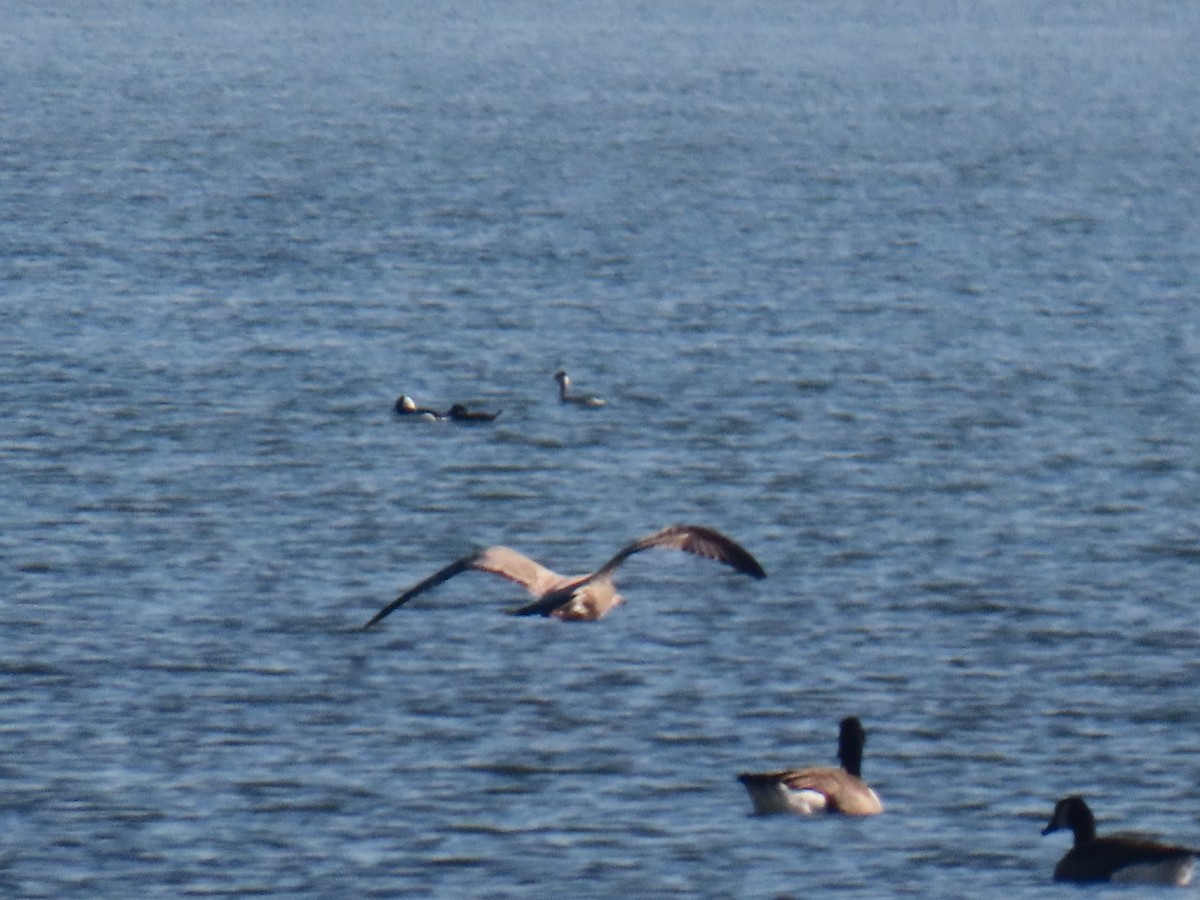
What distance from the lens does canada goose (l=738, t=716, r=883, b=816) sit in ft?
64.2

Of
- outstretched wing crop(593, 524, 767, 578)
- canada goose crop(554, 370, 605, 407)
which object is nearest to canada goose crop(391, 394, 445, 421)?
canada goose crop(554, 370, 605, 407)

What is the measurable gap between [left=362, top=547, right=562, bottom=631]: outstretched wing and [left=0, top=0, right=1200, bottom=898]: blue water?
490 mm

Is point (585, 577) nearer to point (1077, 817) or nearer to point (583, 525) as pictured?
point (583, 525)

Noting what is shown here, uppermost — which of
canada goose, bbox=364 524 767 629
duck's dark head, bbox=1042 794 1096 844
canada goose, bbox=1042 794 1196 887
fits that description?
canada goose, bbox=364 524 767 629

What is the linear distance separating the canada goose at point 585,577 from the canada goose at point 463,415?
445 inches

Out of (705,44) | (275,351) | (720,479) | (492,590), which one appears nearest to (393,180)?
(275,351)

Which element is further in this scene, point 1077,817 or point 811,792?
point 811,792

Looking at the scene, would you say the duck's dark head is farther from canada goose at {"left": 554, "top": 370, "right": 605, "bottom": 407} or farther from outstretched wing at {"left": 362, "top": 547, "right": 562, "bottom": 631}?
canada goose at {"left": 554, "top": 370, "right": 605, "bottom": 407}

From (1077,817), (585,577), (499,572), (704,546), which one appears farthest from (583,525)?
(1077,817)

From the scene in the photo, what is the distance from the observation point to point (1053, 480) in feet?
110

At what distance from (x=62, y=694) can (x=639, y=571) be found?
25.9 feet

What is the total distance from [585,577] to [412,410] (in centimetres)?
1178

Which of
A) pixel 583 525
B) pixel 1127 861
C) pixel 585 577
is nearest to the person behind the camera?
pixel 1127 861

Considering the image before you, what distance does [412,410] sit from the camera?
1476 inches
